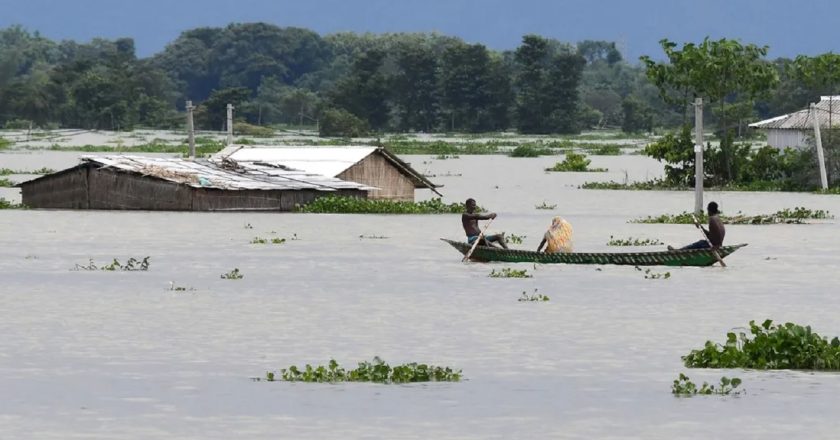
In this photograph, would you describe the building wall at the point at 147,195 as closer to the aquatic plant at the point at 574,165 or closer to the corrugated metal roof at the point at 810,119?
the corrugated metal roof at the point at 810,119

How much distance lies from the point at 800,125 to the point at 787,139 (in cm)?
133

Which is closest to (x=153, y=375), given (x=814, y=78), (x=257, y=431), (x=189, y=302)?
(x=257, y=431)

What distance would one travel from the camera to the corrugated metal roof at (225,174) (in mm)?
39469

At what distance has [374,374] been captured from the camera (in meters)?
14.3

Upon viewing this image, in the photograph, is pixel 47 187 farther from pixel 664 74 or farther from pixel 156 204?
pixel 664 74

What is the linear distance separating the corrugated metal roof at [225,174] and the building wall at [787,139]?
629 inches

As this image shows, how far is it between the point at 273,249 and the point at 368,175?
12.6m

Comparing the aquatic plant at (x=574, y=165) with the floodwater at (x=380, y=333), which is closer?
the floodwater at (x=380, y=333)

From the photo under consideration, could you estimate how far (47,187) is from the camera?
41.0m

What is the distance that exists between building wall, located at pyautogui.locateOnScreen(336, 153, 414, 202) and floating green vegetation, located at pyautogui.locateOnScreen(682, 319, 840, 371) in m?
27.1

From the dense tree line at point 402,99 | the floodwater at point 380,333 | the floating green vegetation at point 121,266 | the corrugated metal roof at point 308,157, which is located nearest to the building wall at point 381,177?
the corrugated metal roof at point 308,157

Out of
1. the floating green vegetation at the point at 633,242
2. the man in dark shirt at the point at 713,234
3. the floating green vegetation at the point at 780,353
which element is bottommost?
the floating green vegetation at the point at 780,353

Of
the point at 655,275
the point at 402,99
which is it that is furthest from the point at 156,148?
the point at 655,275

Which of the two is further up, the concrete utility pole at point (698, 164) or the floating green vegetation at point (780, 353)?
the concrete utility pole at point (698, 164)
